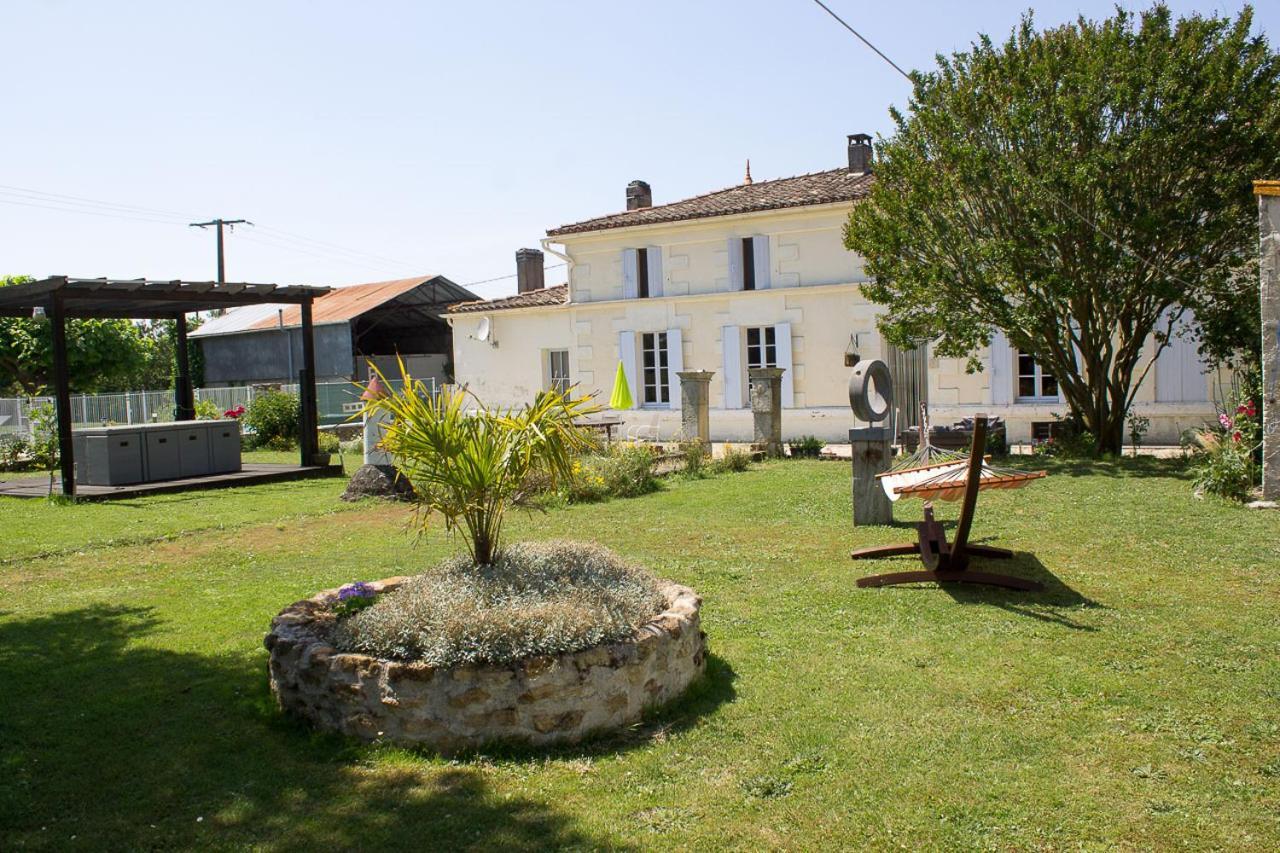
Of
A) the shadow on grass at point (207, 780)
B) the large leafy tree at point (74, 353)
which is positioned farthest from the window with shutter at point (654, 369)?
the large leafy tree at point (74, 353)

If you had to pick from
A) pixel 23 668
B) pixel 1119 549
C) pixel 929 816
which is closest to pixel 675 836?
pixel 929 816

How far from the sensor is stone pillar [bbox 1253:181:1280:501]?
370 inches

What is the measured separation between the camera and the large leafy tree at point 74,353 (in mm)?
29016

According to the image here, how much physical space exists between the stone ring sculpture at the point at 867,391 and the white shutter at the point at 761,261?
10.4m

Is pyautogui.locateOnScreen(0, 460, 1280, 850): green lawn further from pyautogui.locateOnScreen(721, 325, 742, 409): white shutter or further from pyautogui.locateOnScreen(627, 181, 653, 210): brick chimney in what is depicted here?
pyautogui.locateOnScreen(627, 181, 653, 210): brick chimney

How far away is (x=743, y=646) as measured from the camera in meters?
5.50

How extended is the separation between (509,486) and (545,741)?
1.36 metres

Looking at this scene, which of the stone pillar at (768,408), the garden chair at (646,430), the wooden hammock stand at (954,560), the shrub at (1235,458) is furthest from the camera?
the garden chair at (646,430)

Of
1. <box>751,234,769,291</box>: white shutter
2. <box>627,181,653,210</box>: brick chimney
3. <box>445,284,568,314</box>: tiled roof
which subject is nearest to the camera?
<box>751,234,769,291</box>: white shutter

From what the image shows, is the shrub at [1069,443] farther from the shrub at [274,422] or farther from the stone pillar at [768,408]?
the shrub at [274,422]

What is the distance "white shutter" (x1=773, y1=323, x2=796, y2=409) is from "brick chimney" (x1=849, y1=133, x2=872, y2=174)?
3870 mm

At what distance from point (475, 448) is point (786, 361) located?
1498 cm

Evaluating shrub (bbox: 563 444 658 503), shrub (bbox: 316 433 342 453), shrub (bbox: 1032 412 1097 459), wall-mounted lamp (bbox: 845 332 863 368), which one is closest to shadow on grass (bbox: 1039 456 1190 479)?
shrub (bbox: 1032 412 1097 459)

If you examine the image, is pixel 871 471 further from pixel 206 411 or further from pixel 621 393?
pixel 206 411
